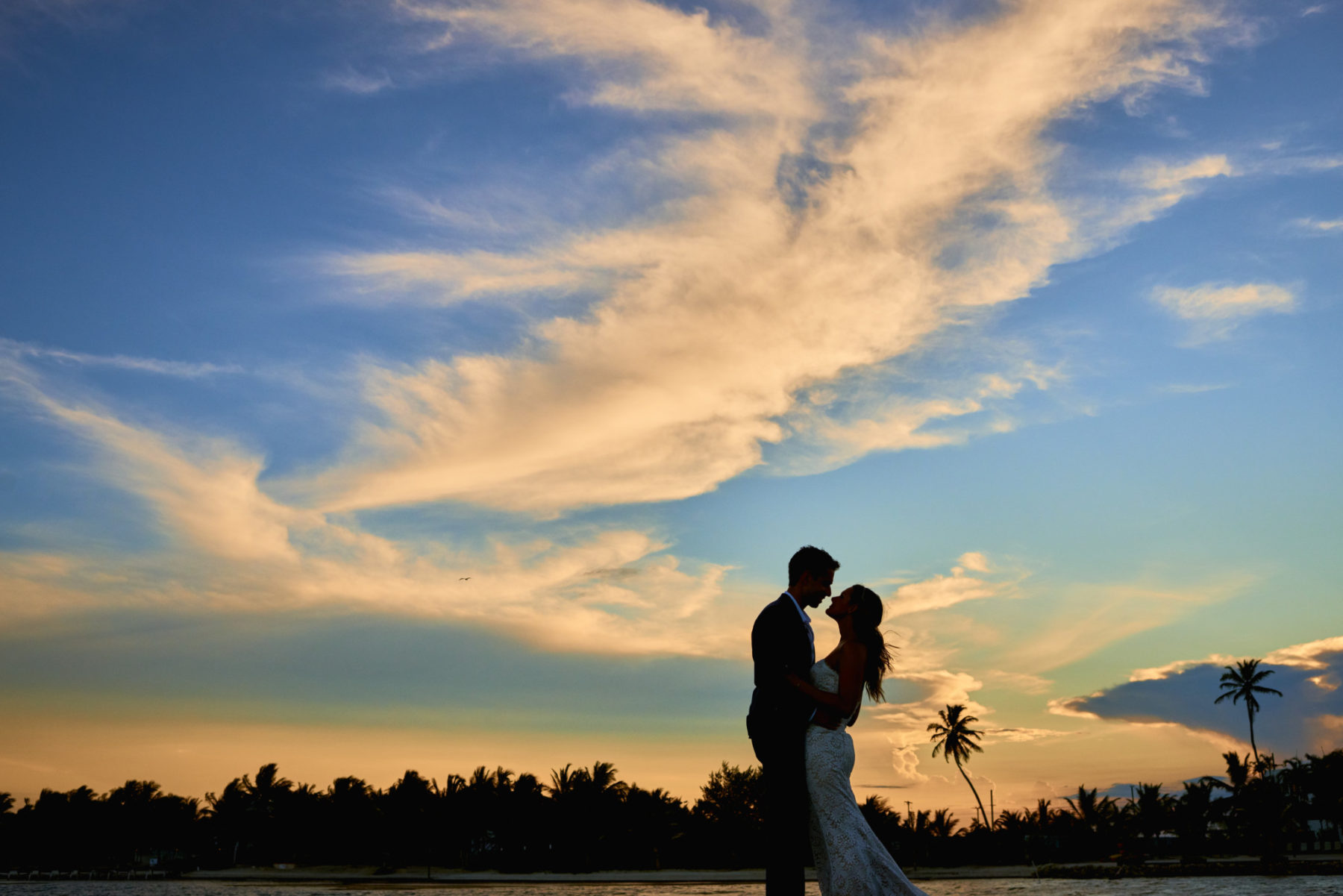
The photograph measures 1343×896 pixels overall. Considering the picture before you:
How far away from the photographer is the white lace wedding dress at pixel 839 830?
555 centimetres

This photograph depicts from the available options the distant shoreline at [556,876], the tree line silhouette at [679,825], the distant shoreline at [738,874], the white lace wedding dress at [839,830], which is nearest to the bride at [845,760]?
the white lace wedding dress at [839,830]

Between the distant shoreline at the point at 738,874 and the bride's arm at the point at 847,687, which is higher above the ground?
the bride's arm at the point at 847,687

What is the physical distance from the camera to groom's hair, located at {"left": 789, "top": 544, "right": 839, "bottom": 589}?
6.28 metres

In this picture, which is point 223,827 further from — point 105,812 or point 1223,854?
point 1223,854

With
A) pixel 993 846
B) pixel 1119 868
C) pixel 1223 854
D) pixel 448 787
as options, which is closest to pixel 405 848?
pixel 448 787

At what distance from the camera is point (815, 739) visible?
5.86 m

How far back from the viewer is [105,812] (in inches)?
4429

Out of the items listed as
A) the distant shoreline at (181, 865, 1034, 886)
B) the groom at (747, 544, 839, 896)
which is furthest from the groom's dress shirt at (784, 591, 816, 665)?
the distant shoreline at (181, 865, 1034, 886)

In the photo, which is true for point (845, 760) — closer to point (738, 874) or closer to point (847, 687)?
point (847, 687)

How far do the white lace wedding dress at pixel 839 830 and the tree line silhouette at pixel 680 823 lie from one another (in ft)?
206

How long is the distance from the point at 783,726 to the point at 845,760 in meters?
0.42

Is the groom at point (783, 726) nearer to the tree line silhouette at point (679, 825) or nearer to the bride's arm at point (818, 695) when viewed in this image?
the bride's arm at point (818, 695)

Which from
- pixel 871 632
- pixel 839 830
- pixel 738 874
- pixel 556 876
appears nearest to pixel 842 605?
pixel 871 632

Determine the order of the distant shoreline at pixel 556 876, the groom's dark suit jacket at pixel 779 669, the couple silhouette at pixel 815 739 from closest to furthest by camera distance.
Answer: the couple silhouette at pixel 815 739 < the groom's dark suit jacket at pixel 779 669 < the distant shoreline at pixel 556 876
